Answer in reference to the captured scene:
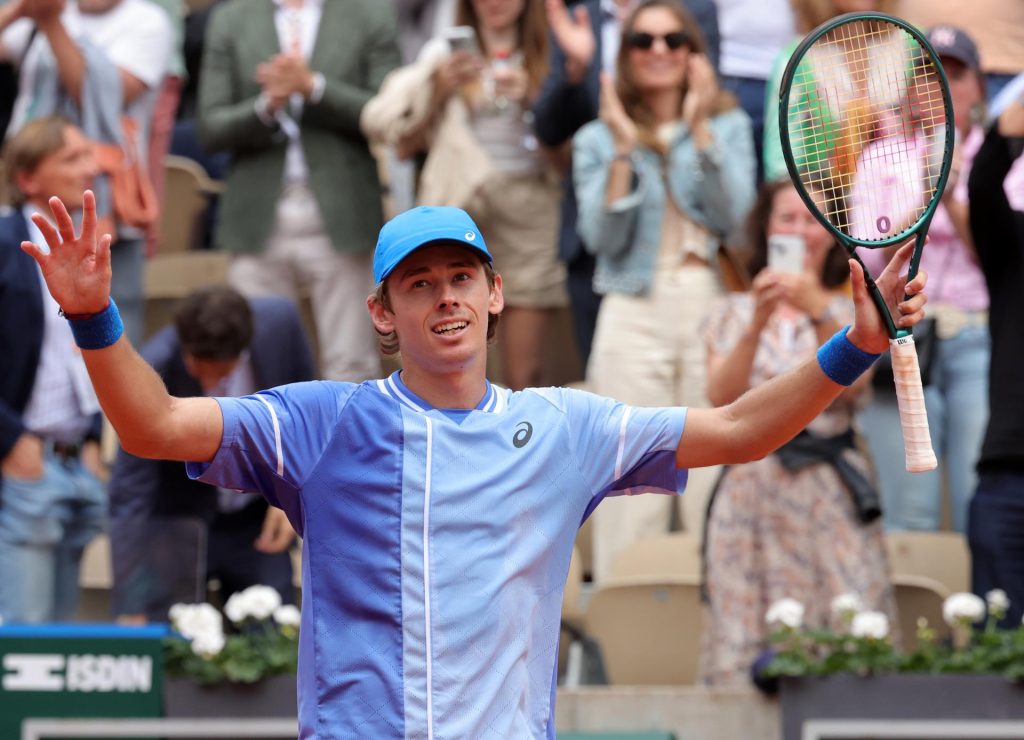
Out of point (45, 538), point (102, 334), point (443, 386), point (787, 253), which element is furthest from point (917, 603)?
point (102, 334)

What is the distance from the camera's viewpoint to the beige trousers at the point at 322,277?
8.85 meters

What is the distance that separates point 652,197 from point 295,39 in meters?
2.20

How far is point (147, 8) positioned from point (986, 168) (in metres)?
4.62

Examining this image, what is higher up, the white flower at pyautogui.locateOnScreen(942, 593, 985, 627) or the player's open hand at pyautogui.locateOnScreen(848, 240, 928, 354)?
the player's open hand at pyautogui.locateOnScreen(848, 240, 928, 354)

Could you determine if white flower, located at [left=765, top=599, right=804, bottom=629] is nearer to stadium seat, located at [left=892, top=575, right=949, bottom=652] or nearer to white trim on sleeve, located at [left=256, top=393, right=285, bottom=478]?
stadium seat, located at [left=892, top=575, right=949, bottom=652]

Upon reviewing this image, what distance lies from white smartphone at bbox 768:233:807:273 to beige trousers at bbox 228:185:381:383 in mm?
2845

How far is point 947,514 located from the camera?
8.12 m

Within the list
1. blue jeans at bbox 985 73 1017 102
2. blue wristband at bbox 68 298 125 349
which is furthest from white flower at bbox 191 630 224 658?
blue jeans at bbox 985 73 1017 102

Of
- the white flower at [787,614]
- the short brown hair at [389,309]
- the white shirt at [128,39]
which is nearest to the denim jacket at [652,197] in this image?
the white flower at [787,614]

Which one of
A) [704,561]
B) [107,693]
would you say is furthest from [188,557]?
[704,561]

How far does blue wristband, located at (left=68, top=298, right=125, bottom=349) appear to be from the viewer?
3.49 metres

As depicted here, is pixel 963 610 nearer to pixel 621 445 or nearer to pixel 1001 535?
pixel 1001 535

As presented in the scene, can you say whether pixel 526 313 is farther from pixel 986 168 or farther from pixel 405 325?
pixel 405 325

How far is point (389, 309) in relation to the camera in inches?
155
